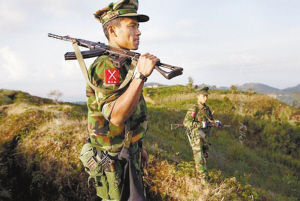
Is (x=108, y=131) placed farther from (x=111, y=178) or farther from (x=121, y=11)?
(x=121, y=11)

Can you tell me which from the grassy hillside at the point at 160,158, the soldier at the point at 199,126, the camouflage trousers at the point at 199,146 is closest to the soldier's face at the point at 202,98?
the soldier at the point at 199,126

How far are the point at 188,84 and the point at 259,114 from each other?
241 inches

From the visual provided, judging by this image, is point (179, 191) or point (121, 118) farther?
point (179, 191)

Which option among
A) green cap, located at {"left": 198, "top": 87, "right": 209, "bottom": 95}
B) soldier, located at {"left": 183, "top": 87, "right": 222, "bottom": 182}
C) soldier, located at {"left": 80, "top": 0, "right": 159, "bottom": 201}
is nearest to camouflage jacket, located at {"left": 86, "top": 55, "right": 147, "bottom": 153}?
soldier, located at {"left": 80, "top": 0, "right": 159, "bottom": 201}

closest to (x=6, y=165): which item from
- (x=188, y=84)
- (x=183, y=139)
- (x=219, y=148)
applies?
(x=183, y=139)

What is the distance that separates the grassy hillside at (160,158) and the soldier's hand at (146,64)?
267 centimetres

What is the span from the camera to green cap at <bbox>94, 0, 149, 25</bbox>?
2006mm

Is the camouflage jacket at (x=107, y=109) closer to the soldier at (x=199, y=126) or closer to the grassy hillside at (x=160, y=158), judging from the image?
the grassy hillside at (x=160, y=158)

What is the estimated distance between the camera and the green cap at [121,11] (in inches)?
79.0

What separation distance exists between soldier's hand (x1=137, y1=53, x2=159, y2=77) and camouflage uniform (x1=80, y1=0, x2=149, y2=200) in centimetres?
14

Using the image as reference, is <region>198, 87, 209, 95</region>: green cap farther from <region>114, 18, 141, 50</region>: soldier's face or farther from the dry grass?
<region>114, 18, 141, 50</region>: soldier's face

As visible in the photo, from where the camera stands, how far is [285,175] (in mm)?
9078

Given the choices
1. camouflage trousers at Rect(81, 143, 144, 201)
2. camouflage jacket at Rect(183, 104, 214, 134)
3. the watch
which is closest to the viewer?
the watch

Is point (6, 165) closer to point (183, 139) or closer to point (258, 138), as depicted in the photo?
point (183, 139)
